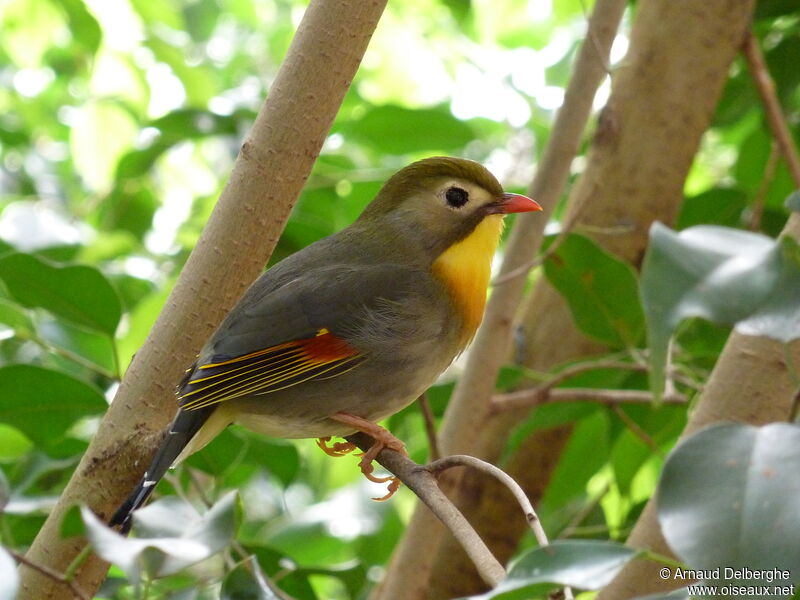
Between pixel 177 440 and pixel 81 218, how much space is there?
3.12 m

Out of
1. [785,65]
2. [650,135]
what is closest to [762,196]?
[650,135]

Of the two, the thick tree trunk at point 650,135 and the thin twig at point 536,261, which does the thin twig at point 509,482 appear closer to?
the thin twig at point 536,261

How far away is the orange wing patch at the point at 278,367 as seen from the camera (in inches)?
95.7

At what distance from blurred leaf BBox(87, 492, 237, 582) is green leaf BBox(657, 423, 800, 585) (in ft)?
2.08

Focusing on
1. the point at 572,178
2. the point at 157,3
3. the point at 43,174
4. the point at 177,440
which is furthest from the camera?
the point at 43,174

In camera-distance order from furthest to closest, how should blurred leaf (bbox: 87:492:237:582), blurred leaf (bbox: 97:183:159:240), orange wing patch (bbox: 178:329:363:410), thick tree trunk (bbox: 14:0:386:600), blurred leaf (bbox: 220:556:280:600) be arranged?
blurred leaf (bbox: 97:183:159:240) → orange wing patch (bbox: 178:329:363:410) → thick tree trunk (bbox: 14:0:386:600) → blurred leaf (bbox: 220:556:280:600) → blurred leaf (bbox: 87:492:237:582)

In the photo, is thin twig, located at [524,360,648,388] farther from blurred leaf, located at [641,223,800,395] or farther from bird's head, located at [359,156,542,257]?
blurred leaf, located at [641,223,800,395]

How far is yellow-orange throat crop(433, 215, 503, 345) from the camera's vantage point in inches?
115

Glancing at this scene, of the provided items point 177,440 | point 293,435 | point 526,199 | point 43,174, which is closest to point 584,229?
point 526,199

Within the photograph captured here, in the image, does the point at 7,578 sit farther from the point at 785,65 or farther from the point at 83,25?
the point at 785,65

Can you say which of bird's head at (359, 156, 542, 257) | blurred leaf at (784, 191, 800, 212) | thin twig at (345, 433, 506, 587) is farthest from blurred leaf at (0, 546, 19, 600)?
bird's head at (359, 156, 542, 257)

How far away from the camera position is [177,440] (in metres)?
2.21

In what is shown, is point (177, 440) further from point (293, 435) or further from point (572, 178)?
point (572, 178)

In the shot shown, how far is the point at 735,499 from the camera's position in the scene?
123 cm
